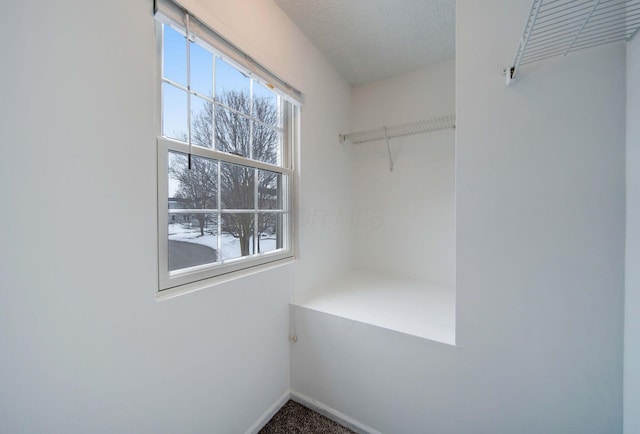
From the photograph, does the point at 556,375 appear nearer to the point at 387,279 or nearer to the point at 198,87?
the point at 387,279

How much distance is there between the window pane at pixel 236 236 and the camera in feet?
4.23

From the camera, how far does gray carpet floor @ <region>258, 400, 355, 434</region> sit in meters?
1.39

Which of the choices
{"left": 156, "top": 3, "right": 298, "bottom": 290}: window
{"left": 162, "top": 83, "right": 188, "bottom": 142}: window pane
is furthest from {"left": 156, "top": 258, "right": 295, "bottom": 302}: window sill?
{"left": 162, "top": 83, "right": 188, "bottom": 142}: window pane

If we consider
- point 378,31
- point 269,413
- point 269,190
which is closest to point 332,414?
point 269,413

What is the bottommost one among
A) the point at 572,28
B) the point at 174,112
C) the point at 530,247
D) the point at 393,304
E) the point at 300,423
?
the point at 300,423

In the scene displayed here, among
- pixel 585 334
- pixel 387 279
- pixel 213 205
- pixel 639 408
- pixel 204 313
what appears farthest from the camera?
pixel 387 279

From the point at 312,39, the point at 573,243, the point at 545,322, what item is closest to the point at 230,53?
the point at 312,39

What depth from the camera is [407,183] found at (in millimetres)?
2275

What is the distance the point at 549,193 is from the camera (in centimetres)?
96

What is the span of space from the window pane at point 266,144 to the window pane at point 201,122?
0.29 m

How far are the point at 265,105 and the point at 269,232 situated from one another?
83 centimetres

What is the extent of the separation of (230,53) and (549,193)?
1.57m

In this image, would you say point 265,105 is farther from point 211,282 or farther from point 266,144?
point 211,282

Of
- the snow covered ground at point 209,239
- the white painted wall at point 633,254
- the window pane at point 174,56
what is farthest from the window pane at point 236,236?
the white painted wall at point 633,254
